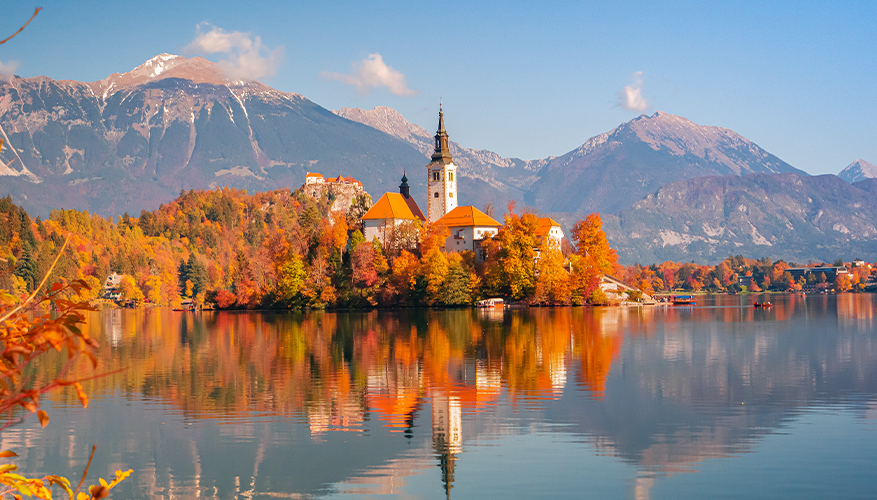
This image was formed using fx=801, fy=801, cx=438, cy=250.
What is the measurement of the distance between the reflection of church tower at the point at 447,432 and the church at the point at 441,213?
80009 mm

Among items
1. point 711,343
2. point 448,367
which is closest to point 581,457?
point 448,367

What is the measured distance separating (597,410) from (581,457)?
585 cm

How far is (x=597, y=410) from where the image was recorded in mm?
23719

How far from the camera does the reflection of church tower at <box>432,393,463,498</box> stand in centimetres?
1751

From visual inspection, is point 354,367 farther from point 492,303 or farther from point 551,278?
point 492,303

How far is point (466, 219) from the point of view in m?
108

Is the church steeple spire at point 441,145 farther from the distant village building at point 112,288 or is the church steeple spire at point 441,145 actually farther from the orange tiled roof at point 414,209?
the distant village building at point 112,288

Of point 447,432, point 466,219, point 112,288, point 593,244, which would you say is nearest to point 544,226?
point 593,244

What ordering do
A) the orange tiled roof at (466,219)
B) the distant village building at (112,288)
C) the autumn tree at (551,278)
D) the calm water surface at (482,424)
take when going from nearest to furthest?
the calm water surface at (482,424)
the autumn tree at (551,278)
the orange tiled roof at (466,219)
the distant village building at (112,288)

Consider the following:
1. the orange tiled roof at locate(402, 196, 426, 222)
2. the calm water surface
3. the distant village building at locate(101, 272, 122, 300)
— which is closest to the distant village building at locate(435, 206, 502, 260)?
the orange tiled roof at locate(402, 196, 426, 222)

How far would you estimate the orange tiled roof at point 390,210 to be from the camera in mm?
109625

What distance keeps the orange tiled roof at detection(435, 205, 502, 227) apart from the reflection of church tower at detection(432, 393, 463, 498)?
80808mm

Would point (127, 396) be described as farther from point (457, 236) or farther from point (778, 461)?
point (457, 236)

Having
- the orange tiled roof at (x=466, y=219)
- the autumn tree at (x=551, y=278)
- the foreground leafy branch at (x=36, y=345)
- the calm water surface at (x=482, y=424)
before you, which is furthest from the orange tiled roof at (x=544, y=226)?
the foreground leafy branch at (x=36, y=345)
